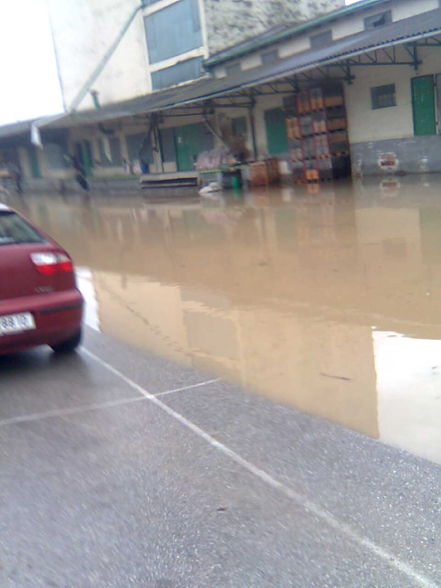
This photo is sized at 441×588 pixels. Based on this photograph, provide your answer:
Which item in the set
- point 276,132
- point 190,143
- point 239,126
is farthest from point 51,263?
point 190,143

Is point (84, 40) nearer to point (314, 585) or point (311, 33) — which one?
point (311, 33)

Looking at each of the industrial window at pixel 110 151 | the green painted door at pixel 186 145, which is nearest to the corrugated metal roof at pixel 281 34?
the green painted door at pixel 186 145

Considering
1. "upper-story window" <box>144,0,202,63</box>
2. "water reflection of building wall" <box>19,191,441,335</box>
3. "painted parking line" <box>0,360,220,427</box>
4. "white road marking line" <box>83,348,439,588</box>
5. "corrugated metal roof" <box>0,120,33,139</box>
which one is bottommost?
"white road marking line" <box>83,348,439,588</box>

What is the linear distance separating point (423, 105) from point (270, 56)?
7.47 meters

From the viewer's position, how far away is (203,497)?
327 centimetres

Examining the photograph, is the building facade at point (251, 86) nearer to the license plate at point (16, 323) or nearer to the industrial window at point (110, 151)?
the industrial window at point (110, 151)

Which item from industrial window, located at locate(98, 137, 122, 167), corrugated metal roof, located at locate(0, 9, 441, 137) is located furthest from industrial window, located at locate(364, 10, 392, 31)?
industrial window, located at locate(98, 137, 122, 167)

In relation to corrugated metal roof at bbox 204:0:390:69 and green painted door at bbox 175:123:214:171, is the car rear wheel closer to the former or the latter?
corrugated metal roof at bbox 204:0:390:69

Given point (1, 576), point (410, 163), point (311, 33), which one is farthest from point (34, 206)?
point (1, 576)

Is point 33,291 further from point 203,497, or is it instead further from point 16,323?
point 203,497

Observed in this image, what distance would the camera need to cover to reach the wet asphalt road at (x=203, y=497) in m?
2.69

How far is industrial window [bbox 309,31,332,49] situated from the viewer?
2120cm

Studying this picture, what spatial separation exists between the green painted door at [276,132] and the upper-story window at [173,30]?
5985 mm

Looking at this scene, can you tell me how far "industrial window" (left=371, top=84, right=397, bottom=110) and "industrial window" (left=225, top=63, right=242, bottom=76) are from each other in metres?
7.17
